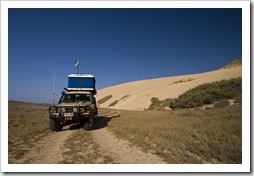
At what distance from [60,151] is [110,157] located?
1.72 metres

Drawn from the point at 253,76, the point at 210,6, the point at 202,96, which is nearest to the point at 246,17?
the point at 210,6

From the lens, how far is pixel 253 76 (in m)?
5.30

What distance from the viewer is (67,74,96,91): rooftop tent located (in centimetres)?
1166

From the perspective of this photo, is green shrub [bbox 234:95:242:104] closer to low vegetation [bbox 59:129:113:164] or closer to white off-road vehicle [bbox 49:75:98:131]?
white off-road vehicle [bbox 49:75:98:131]

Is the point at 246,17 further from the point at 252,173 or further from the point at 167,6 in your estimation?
the point at 252,173

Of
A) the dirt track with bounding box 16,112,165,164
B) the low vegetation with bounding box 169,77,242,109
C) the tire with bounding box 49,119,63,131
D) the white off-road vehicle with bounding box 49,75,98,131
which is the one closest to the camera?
the dirt track with bounding box 16,112,165,164

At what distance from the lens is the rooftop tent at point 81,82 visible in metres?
11.7

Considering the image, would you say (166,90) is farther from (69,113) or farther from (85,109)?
(69,113)

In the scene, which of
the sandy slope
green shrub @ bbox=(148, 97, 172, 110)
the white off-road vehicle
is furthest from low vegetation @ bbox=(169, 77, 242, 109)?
the white off-road vehicle

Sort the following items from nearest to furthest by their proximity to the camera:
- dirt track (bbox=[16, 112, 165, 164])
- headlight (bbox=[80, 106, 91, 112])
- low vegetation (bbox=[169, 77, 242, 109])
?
dirt track (bbox=[16, 112, 165, 164]) → headlight (bbox=[80, 106, 91, 112]) → low vegetation (bbox=[169, 77, 242, 109])

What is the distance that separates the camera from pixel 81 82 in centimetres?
1188

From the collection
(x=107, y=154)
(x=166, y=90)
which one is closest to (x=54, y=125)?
(x=107, y=154)

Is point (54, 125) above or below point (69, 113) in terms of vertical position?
below

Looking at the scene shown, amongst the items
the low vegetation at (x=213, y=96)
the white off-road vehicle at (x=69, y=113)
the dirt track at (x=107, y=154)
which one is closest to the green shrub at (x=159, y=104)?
the low vegetation at (x=213, y=96)
